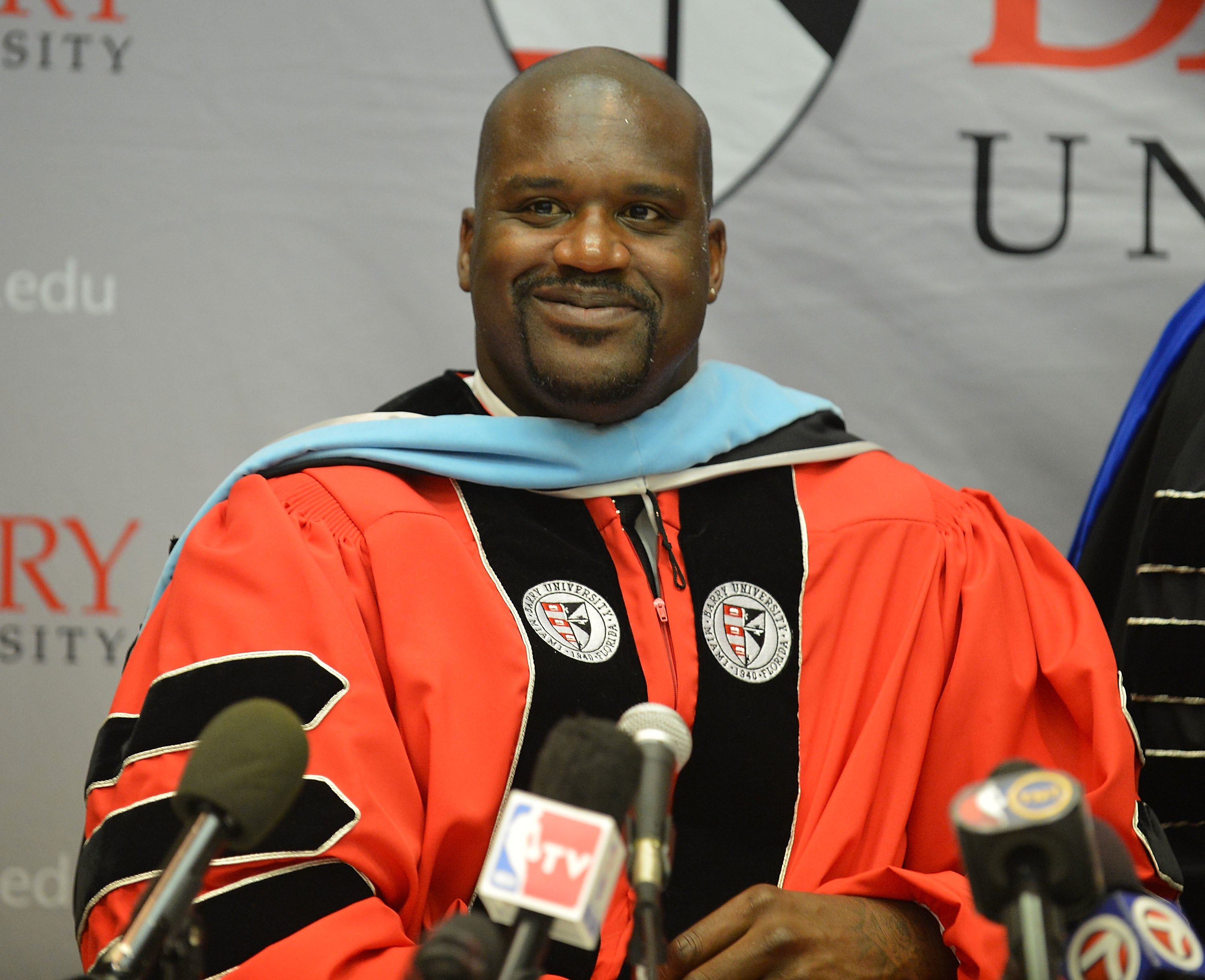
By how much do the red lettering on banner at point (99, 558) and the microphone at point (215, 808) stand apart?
1.59 m

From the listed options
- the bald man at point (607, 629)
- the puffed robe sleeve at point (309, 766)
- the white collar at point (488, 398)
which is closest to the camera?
the puffed robe sleeve at point (309, 766)

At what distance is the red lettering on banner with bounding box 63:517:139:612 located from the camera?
2582 mm

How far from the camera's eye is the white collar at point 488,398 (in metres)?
2.15

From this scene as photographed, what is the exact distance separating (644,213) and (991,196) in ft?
3.21

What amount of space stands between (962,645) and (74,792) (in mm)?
1682

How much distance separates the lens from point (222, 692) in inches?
64.5

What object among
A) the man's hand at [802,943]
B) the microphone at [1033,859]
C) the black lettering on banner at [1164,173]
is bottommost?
the man's hand at [802,943]

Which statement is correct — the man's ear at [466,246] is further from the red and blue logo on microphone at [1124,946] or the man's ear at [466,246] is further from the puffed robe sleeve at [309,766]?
the red and blue logo on microphone at [1124,946]

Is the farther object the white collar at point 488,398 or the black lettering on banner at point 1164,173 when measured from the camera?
the black lettering on banner at point 1164,173

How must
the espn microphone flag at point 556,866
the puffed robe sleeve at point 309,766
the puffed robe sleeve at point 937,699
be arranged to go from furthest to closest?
the puffed robe sleeve at point 937,699
the puffed robe sleeve at point 309,766
the espn microphone flag at point 556,866

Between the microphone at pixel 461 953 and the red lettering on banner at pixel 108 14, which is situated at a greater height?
the red lettering on banner at pixel 108 14

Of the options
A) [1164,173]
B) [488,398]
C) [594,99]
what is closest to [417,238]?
[488,398]

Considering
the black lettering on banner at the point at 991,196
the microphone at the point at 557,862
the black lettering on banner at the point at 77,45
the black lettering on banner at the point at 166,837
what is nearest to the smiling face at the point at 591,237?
the black lettering on banner at the point at 166,837

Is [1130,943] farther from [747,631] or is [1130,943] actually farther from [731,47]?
[731,47]
